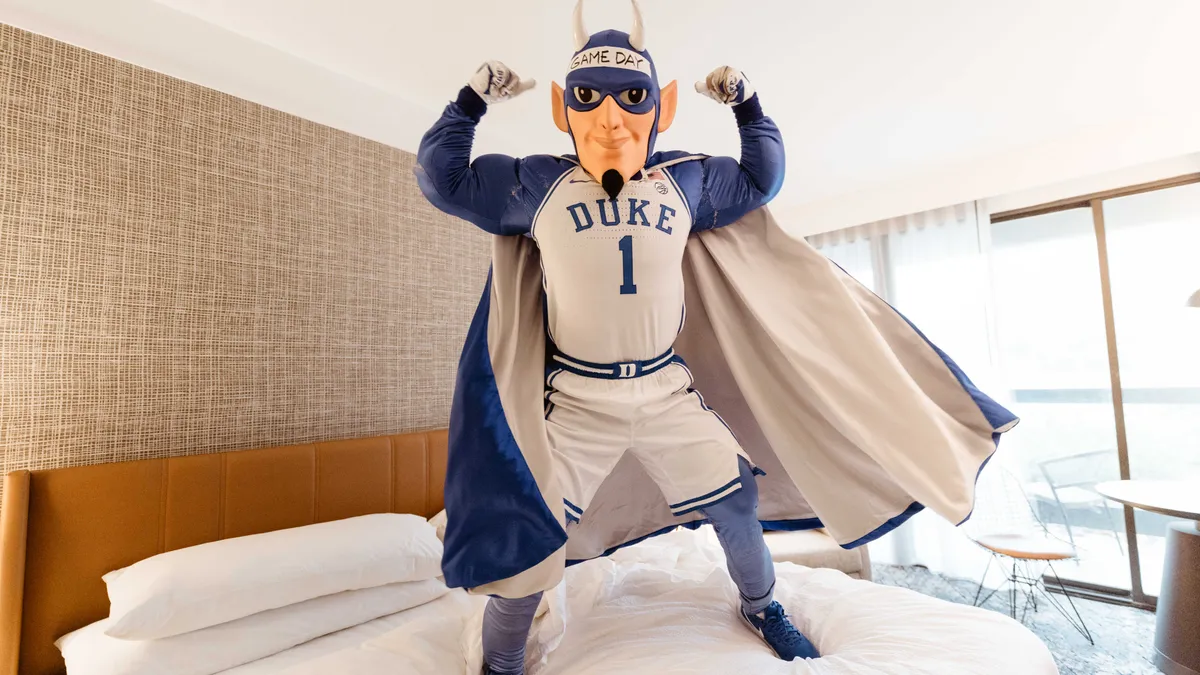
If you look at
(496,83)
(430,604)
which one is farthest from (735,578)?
(496,83)

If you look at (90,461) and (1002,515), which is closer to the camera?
(90,461)

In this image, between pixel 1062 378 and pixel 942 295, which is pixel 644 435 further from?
pixel 1062 378

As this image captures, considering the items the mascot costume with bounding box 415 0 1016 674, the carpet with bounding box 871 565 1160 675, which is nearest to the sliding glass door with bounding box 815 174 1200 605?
the carpet with bounding box 871 565 1160 675

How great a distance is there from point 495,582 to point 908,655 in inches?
32.4

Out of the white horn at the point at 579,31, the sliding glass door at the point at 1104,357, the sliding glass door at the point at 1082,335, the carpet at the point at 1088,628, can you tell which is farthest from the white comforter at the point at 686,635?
the sliding glass door at the point at 1104,357

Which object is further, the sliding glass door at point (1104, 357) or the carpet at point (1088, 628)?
the sliding glass door at point (1104, 357)

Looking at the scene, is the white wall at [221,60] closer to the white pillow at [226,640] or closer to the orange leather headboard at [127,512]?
the orange leather headboard at [127,512]

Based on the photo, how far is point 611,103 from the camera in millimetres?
1023

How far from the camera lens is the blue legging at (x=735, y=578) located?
3.55 feet

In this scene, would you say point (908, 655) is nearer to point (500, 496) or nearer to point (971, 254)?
point (500, 496)

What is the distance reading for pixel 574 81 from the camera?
105 cm

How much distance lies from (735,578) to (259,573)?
116cm

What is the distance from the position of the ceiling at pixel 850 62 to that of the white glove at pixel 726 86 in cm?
72

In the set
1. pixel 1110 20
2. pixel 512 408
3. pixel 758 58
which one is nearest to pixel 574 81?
pixel 512 408
